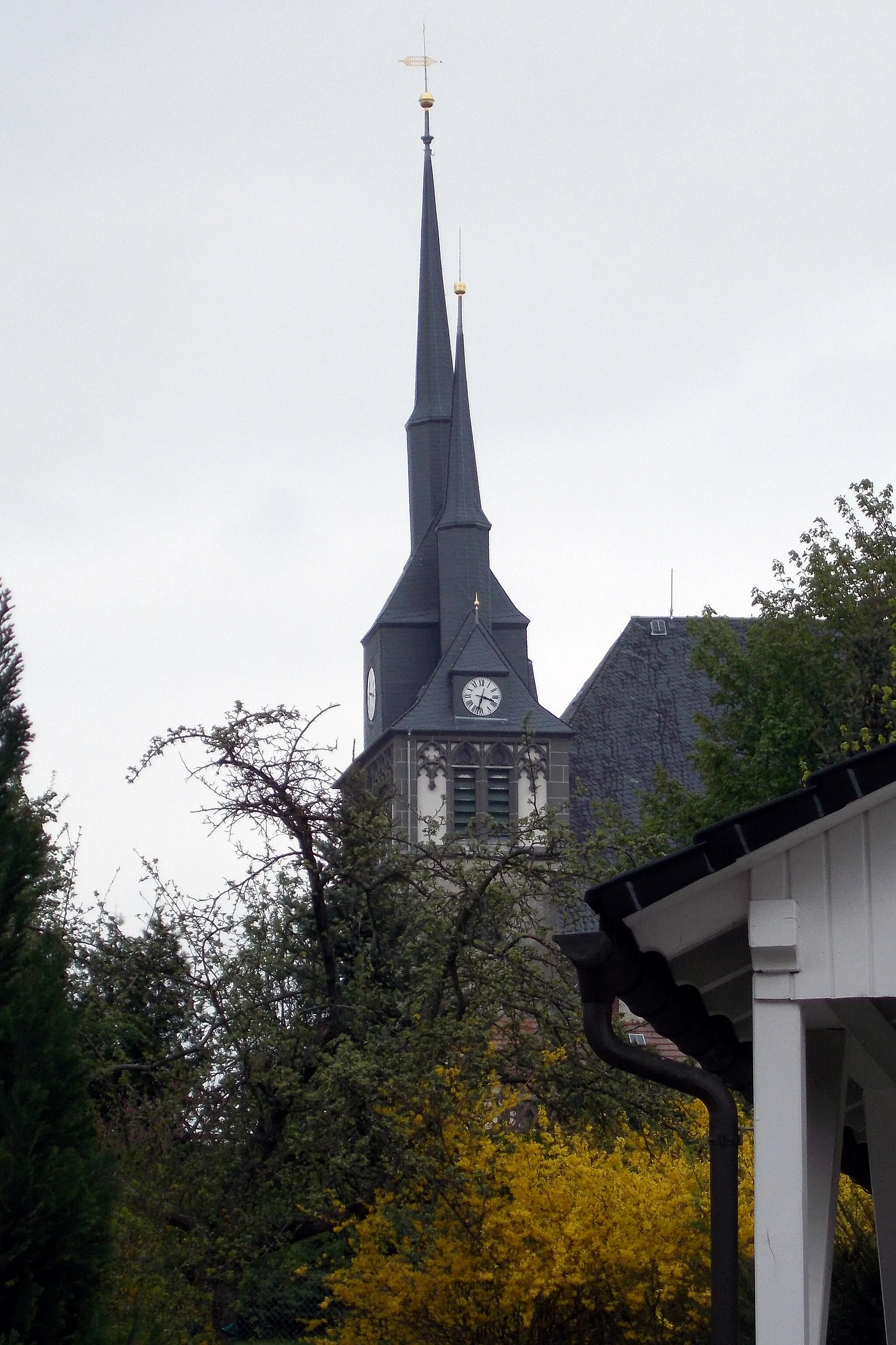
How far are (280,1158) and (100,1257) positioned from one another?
382cm

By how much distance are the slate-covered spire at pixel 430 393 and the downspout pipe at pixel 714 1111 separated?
57956 mm

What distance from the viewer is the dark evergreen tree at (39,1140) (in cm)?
590

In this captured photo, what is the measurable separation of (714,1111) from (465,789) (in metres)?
52.4


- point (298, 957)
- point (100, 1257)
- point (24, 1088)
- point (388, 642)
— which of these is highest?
point (388, 642)

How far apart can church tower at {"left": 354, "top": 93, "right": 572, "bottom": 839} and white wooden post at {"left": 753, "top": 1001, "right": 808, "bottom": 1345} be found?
157 feet

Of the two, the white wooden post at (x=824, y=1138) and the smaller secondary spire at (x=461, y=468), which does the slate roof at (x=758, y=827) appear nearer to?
the white wooden post at (x=824, y=1138)

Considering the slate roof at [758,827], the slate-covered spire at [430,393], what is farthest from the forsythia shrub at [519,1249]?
the slate-covered spire at [430,393]

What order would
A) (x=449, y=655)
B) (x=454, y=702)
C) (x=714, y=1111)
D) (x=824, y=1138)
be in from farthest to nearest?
(x=449, y=655)
(x=454, y=702)
(x=824, y=1138)
(x=714, y=1111)

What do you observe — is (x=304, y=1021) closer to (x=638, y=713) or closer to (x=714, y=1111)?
(x=714, y=1111)

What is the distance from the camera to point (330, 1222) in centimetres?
1027

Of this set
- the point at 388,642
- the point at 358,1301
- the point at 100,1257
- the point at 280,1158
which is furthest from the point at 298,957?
the point at 388,642

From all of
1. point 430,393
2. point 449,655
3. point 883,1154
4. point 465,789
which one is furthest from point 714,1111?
point 430,393

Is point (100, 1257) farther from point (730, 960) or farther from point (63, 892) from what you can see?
point (63, 892)

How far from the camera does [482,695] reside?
A: 187 ft
